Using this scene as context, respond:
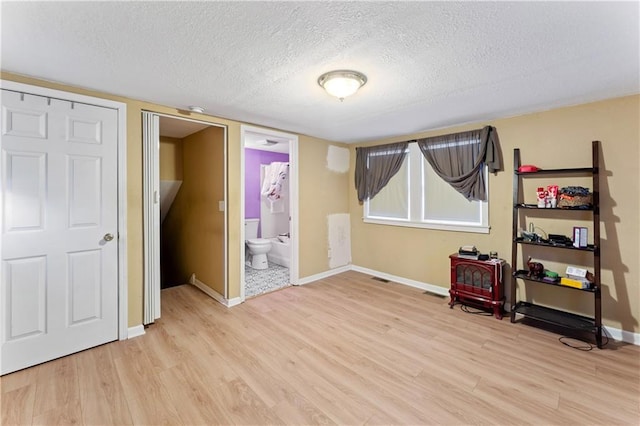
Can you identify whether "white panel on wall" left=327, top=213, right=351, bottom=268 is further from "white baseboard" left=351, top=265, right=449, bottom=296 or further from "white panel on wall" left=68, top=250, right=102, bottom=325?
"white panel on wall" left=68, top=250, right=102, bottom=325

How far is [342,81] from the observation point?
6.57 ft

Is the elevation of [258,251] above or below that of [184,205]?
below

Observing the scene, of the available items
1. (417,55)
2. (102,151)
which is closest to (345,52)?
(417,55)

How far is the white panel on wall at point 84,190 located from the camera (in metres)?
2.28

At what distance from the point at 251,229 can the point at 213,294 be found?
2019mm

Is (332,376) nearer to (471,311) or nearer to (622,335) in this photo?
(471,311)

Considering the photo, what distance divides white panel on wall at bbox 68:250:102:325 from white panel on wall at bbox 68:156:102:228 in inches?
11.4

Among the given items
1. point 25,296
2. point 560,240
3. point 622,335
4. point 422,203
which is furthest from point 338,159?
point 25,296

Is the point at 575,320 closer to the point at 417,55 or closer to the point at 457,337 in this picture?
the point at 457,337

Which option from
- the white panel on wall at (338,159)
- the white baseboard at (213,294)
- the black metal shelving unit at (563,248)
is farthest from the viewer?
the white panel on wall at (338,159)

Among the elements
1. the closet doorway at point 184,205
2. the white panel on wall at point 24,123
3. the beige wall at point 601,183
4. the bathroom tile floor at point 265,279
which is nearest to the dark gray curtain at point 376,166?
the beige wall at point 601,183

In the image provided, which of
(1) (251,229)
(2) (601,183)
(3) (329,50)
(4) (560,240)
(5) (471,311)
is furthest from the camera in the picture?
(1) (251,229)

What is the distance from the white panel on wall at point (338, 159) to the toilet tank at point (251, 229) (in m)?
1.99

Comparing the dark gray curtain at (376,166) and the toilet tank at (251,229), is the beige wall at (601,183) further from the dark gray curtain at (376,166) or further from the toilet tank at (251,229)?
the toilet tank at (251,229)
